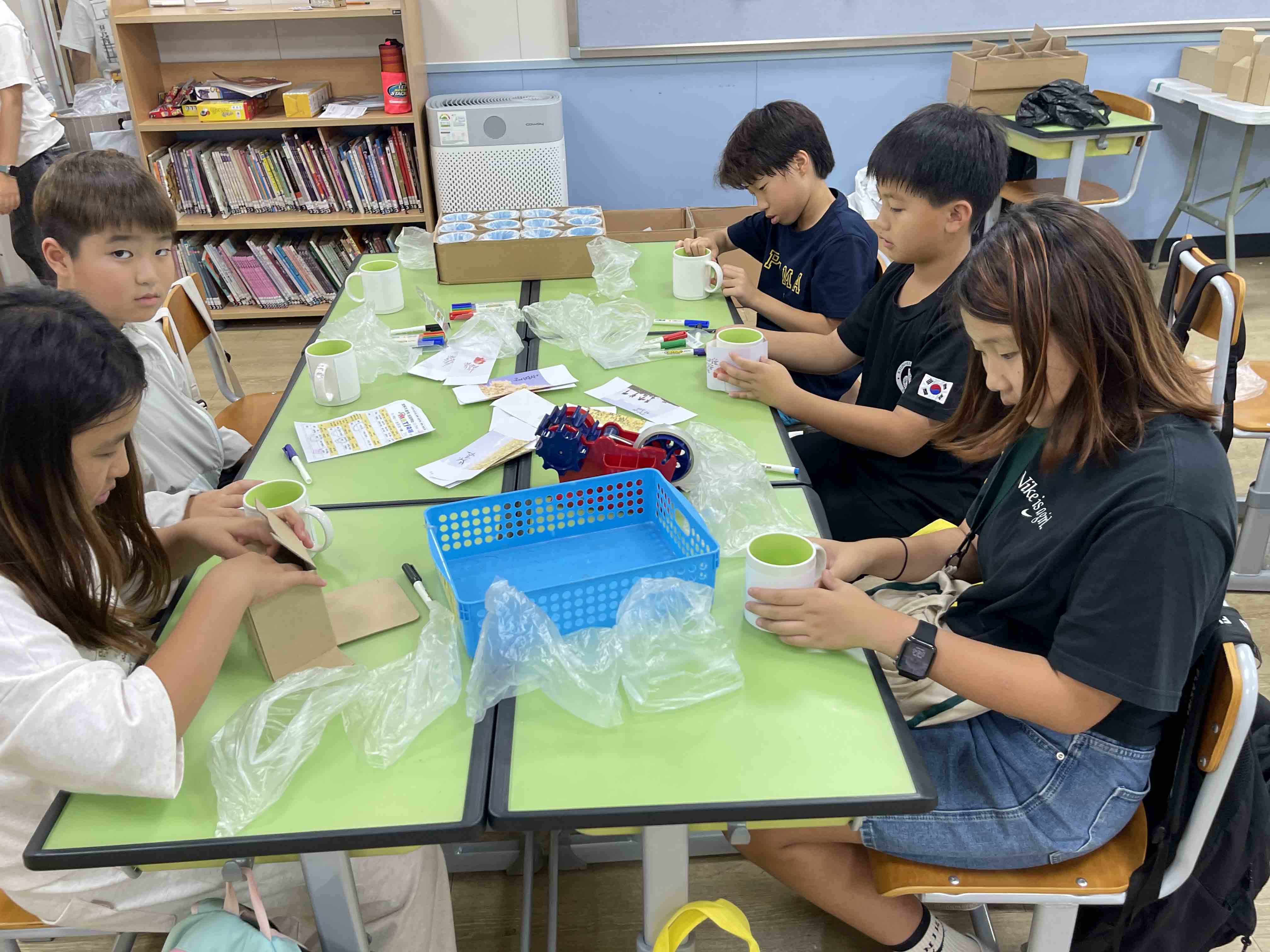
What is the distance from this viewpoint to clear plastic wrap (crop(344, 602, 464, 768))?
0.98 m

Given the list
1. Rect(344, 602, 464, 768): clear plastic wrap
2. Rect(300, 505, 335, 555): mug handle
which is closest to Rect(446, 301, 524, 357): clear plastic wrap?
Rect(300, 505, 335, 555): mug handle

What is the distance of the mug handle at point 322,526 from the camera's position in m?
Answer: 1.28

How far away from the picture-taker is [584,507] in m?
1.27

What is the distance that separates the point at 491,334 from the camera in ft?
6.53

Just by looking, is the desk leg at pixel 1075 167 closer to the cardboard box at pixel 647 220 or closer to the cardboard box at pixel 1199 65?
the cardboard box at pixel 1199 65

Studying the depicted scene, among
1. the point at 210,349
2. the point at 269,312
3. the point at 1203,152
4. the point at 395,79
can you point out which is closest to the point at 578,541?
the point at 210,349

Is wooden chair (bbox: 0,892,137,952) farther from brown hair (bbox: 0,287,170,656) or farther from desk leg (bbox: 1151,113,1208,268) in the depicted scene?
desk leg (bbox: 1151,113,1208,268)

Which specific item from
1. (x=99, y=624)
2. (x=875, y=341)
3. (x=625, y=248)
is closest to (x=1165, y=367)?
(x=875, y=341)

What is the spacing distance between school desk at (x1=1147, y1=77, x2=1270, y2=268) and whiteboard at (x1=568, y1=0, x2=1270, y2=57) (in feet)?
0.91

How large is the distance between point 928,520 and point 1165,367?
72 cm

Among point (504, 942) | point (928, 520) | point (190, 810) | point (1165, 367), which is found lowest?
point (504, 942)

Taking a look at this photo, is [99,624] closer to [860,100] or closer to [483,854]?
[483,854]

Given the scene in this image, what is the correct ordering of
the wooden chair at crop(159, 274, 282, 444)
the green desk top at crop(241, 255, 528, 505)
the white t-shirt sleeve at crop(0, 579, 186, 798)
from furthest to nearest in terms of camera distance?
the wooden chair at crop(159, 274, 282, 444), the green desk top at crop(241, 255, 528, 505), the white t-shirt sleeve at crop(0, 579, 186, 798)

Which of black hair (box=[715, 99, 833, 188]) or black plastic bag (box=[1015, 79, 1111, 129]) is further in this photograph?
black plastic bag (box=[1015, 79, 1111, 129])
